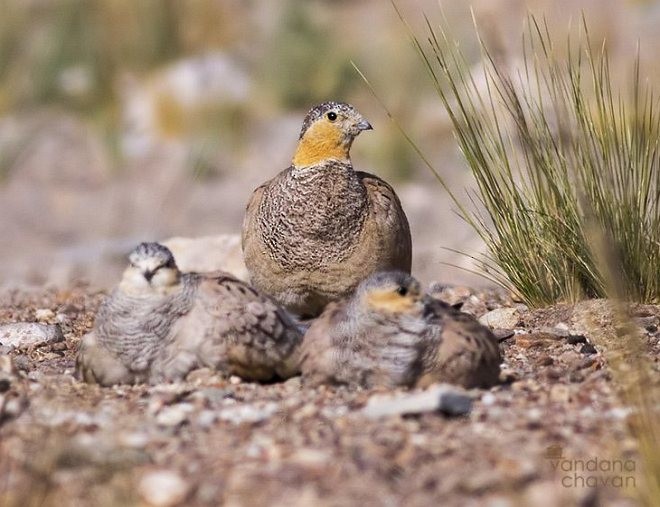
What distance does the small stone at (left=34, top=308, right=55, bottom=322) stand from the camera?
7.51m

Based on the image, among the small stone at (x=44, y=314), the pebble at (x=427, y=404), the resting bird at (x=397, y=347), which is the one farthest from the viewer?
the small stone at (x=44, y=314)

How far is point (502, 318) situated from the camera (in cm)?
680

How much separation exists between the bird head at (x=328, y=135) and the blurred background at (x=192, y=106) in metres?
3.56

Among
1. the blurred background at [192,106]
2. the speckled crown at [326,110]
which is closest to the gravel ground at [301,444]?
the speckled crown at [326,110]

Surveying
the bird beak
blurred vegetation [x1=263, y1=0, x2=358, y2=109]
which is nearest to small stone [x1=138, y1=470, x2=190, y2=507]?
the bird beak

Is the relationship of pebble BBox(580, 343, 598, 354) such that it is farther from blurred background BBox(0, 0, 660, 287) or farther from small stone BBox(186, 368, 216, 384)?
blurred background BBox(0, 0, 660, 287)

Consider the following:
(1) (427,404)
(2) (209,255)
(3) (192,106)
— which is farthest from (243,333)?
(3) (192,106)

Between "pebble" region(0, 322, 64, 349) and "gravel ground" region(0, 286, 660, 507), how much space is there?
965mm

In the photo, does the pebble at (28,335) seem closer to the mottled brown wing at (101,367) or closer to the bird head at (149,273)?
the mottled brown wing at (101,367)

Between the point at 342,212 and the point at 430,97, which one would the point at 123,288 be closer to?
the point at 342,212

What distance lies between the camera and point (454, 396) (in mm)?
4805

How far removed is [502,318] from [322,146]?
128 cm

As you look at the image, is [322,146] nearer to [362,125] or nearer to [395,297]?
[362,125]

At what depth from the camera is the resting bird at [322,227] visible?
6711 mm
